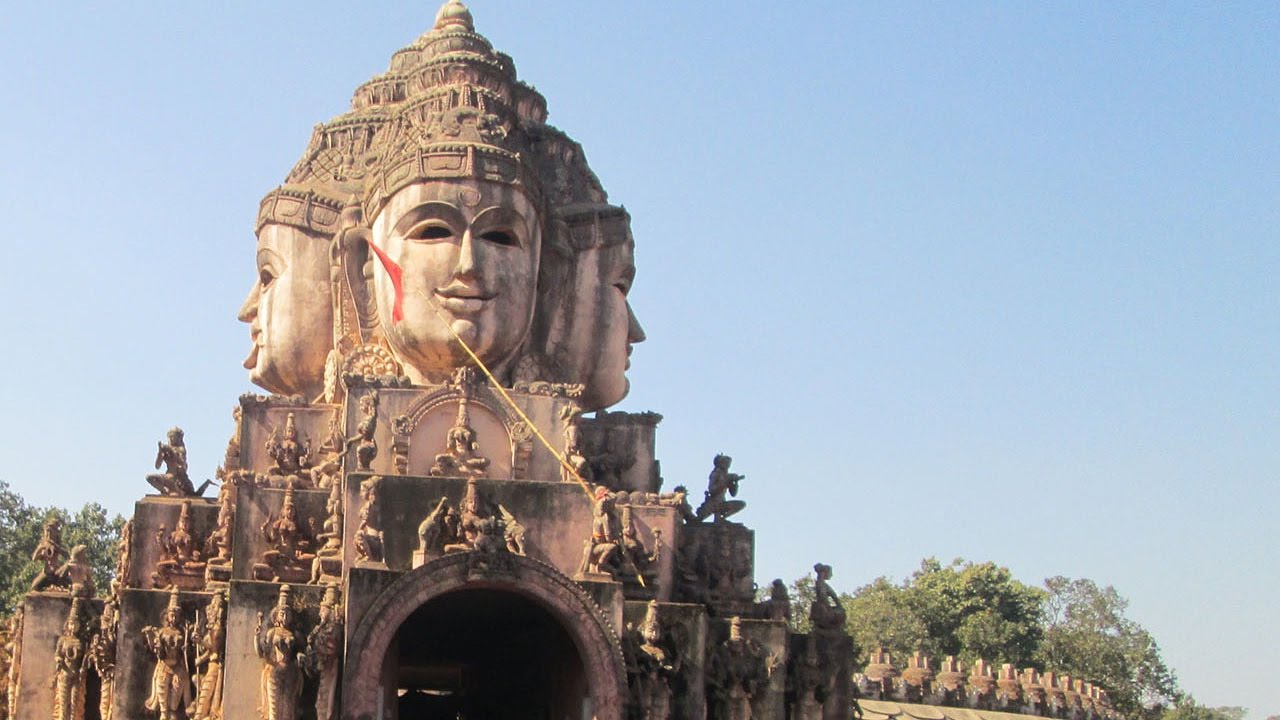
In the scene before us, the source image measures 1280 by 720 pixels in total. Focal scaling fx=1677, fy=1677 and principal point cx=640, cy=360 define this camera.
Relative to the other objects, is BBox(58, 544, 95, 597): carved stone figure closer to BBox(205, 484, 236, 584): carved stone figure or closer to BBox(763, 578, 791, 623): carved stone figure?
BBox(205, 484, 236, 584): carved stone figure

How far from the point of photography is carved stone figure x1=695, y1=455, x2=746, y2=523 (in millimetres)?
32344

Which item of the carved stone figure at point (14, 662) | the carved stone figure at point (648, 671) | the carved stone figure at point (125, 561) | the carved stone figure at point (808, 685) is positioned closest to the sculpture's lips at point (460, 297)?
the carved stone figure at point (125, 561)

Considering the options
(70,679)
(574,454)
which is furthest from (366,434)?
(70,679)

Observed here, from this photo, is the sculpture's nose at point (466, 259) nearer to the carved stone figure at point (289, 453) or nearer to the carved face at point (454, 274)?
the carved face at point (454, 274)

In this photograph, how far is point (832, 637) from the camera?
3092cm

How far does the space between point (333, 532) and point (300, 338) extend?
681cm

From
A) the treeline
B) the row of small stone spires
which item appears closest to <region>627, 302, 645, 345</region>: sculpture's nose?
the row of small stone spires

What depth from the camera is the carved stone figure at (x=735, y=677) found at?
28172 mm

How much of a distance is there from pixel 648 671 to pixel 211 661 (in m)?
6.94

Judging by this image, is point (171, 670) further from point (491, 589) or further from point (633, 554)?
point (633, 554)

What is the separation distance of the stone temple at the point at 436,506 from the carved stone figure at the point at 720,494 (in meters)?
0.04

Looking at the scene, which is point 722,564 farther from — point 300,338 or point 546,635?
point 300,338

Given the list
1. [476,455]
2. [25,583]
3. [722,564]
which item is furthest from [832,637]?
[25,583]

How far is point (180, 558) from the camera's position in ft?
98.0
